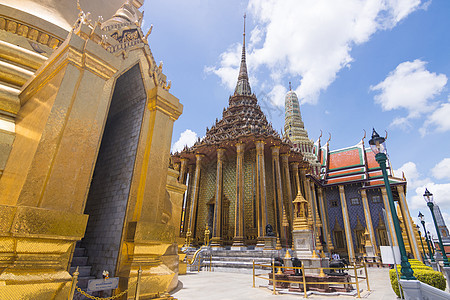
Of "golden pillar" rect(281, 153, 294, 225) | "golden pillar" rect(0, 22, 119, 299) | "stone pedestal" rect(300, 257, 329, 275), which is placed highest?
"golden pillar" rect(281, 153, 294, 225)

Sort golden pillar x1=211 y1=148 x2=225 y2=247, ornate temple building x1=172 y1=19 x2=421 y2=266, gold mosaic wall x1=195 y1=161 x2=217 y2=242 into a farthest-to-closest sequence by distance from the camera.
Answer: gold mosaic wall x1=195 y1=161 x2=217 y2=242 → ornate temple building x1=172 y1=19 x2=421 y2=266 → golden pillar x1=211 y1=148 x2=225 y2=247

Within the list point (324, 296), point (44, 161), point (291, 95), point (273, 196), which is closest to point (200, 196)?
point (273, 196)

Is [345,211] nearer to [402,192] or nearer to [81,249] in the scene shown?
[402,192]

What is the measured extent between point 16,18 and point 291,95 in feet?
130

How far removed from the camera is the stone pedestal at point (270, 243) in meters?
14.0

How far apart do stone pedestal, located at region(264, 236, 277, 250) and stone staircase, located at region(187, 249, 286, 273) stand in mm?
357

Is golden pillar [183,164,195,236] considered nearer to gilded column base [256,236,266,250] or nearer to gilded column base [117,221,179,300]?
gilded column base [256,236,266,250]

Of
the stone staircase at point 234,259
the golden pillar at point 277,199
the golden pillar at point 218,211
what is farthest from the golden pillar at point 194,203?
the golden pillar at point 277,199

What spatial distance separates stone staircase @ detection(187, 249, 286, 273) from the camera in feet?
42.5

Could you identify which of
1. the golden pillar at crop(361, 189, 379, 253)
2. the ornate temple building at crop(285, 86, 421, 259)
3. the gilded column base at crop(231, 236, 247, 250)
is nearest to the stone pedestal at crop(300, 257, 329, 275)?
the gilded column base at crop(231, 236, 247, 250)

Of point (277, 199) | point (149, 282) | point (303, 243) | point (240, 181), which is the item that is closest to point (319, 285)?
point (303, 243)

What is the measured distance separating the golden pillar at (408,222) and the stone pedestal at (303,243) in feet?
58.8

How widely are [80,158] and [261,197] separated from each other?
13966 mm

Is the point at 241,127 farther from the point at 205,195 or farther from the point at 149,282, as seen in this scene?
the point at 149,282
